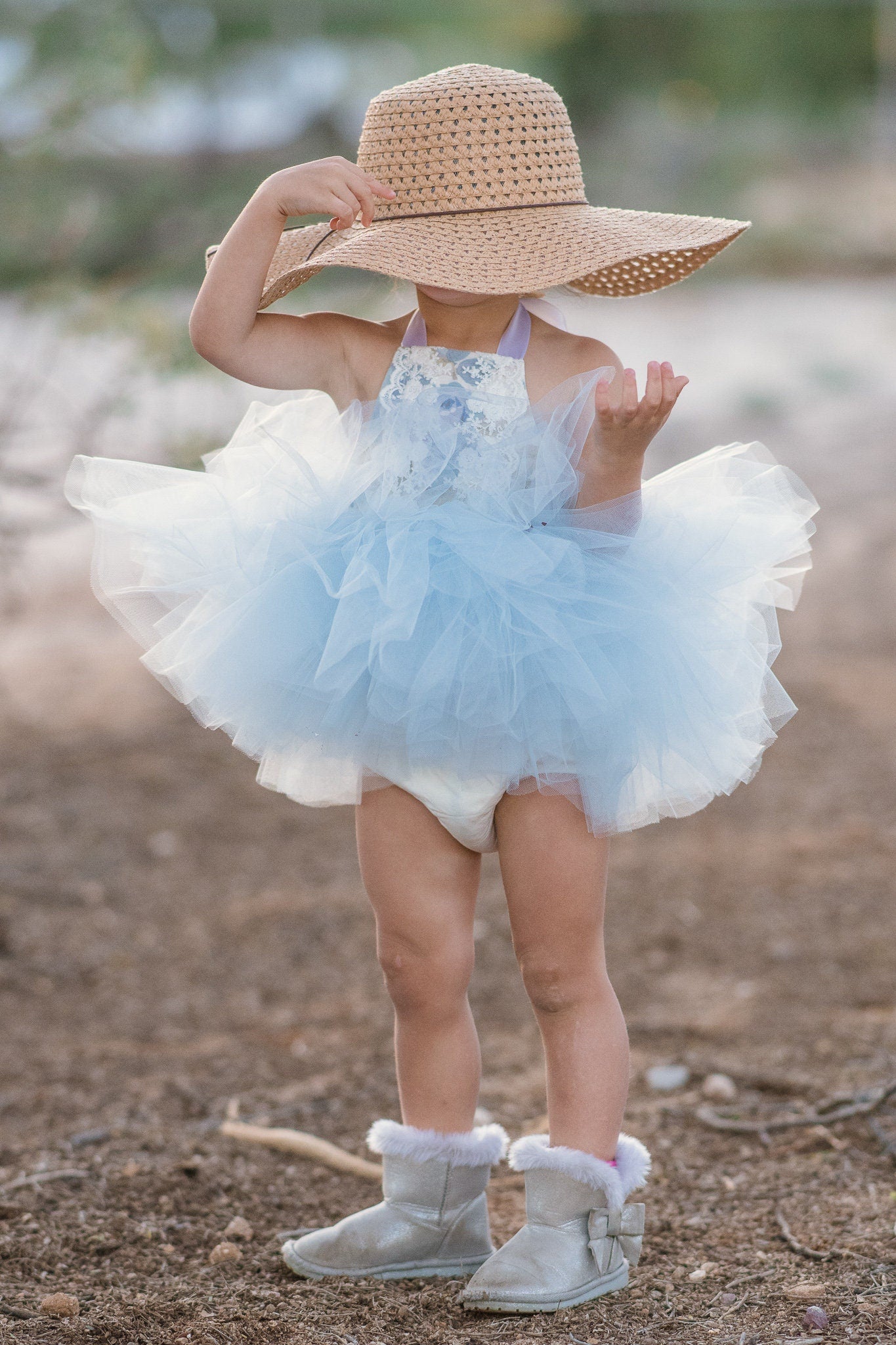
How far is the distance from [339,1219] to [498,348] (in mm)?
1458

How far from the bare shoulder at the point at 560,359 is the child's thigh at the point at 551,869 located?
1.93 ft

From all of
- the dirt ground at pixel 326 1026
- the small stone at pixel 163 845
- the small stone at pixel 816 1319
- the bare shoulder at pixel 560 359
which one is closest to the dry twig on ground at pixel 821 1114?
the dirt ground at pixel 326 1026

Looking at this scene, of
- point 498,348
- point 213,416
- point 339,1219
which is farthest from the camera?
Result: point 213,416

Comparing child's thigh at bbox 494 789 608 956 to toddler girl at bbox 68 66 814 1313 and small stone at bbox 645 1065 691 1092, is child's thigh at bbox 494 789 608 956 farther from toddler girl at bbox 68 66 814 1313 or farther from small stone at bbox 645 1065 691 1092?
small stone at bbox 645 1065 691 1092

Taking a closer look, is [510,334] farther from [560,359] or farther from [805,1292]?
[805,1292]

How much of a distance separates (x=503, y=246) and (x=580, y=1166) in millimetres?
1288

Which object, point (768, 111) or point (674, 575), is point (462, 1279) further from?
point (768, 111)

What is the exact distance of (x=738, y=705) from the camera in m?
1.91

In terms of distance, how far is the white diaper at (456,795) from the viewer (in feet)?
6.26

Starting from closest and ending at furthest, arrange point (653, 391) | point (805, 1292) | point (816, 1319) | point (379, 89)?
point (653, 391) < point (816, 1319) < point (805, 1292) < point (379, 89)

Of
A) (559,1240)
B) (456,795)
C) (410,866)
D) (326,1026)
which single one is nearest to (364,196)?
(456,795)

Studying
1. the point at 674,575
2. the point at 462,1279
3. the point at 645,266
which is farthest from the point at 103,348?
the point at 462,1279

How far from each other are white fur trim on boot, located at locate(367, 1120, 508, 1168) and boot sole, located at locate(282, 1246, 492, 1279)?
14cm

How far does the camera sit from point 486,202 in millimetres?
1954
